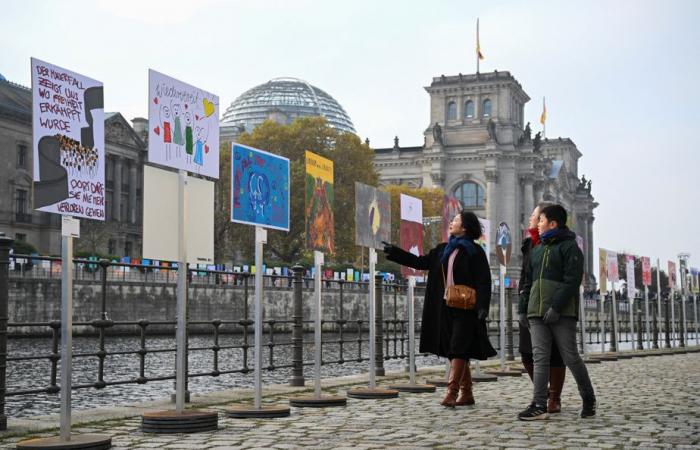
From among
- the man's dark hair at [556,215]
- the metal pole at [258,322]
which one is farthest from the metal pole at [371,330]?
the man's dark hair at [556,215]

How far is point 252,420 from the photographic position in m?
10.3

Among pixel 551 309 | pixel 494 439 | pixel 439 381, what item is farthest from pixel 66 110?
pixel 439 381

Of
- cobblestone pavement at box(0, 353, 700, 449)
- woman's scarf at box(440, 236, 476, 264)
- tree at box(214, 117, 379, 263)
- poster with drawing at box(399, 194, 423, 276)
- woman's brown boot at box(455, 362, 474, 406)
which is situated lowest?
cobblestone pavement at box(0, 353, 700, 449)

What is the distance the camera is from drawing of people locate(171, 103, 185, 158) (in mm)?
9695

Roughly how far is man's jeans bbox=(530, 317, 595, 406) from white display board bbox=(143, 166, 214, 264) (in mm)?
3493

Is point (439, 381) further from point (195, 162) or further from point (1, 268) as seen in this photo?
point (1, 268)

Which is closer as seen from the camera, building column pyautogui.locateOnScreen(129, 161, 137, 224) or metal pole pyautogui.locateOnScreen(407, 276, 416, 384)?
metal pole pyautogui.locateOnScreen(407, 276, 416, 384)

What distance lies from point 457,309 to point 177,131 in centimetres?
389

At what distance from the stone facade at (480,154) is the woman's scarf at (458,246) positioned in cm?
9890

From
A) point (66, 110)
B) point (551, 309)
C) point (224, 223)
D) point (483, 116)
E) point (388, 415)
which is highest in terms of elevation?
point (483, 116)

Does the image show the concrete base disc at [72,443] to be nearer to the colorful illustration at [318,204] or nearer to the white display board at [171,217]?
the white display board at [171,217]

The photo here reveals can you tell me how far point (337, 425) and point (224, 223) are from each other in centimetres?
5934

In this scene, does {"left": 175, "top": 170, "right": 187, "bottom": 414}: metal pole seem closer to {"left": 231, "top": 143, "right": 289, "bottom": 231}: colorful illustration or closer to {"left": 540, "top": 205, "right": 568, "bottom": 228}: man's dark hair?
{"left": 231, "top": 143, "right": 289, "bottom": 231}: colorful illustration

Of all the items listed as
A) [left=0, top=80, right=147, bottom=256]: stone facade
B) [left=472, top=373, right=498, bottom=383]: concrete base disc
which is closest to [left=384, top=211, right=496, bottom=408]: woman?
[left=472, top=373, right=498, bottom=383]: concrete base disc
